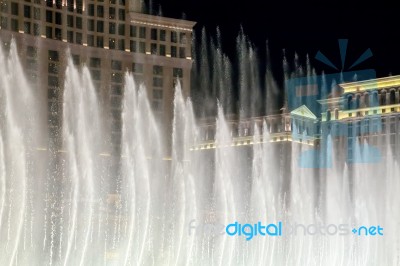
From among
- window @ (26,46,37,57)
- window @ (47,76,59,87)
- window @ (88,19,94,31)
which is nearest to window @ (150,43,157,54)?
window @ (88,19,94,31)

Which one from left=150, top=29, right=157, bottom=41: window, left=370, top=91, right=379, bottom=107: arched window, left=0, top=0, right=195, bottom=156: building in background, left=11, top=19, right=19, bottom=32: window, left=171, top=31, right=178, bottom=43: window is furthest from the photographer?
left=171, top=31, right=178, bottom=43: window

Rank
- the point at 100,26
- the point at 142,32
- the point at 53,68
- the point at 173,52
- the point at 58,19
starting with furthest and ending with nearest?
the point at 173,52
the point at 142,32
the point at 100,26
the point at 53,68
the point at 58,19

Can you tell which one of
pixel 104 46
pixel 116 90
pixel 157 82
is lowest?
pixel 116 90

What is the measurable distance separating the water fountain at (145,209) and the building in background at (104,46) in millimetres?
8045

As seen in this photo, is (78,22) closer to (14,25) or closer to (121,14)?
(121,14)

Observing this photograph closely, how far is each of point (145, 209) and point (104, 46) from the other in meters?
23.5

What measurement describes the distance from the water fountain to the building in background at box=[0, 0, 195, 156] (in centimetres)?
805

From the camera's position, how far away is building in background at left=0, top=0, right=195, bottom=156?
164 feet

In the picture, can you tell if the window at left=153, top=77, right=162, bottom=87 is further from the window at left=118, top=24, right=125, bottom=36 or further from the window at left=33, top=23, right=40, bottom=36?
the window at left=33, top=23, right=40, bottom=36

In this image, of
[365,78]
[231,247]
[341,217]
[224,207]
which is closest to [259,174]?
Answer: [341,217]

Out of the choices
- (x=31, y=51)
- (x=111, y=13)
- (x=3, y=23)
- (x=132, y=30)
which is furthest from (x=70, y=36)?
(x=3, y=23)

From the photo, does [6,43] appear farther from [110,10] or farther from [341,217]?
[341,217]

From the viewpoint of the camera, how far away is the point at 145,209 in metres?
31.9

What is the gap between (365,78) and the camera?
58.2 metres
